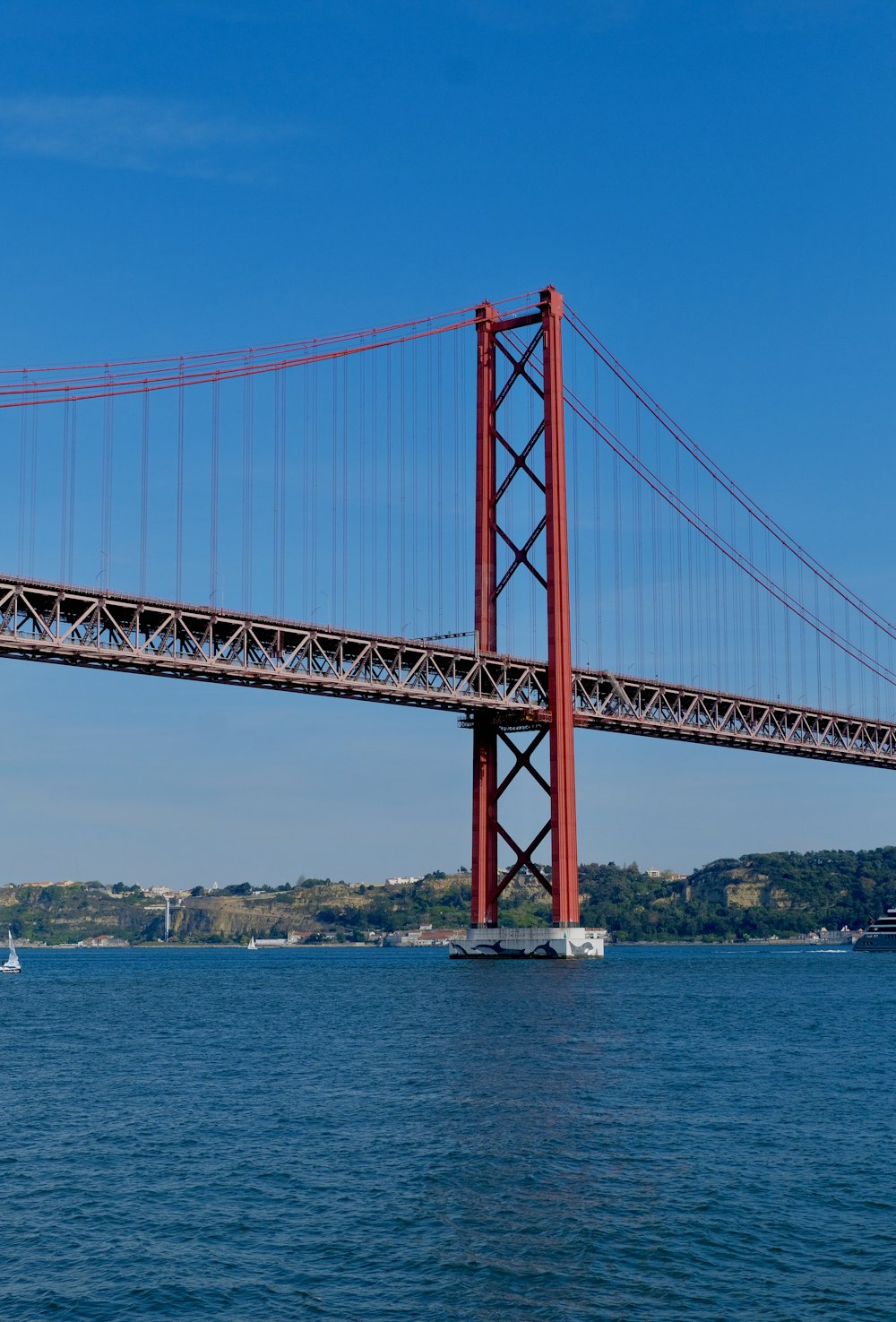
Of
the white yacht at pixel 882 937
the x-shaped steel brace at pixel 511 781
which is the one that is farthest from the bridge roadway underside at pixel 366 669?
the white yacht at pixel 882 937

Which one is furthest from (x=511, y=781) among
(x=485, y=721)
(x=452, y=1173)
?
(x=452, y=1173)

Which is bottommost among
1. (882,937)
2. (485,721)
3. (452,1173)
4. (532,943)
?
(452,1173)

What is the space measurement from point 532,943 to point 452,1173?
1961 inches

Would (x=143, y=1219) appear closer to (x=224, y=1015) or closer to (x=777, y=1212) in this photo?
(x=777, y=1212)

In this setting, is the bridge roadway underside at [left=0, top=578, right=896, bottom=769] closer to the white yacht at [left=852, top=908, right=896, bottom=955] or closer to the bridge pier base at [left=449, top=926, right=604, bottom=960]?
the bridge pier base at [left=449, top=926, right=604, bottom=960]

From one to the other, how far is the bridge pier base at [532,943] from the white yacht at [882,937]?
5349cm

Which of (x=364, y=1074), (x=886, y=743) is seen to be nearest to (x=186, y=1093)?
(x=364, y=1074)

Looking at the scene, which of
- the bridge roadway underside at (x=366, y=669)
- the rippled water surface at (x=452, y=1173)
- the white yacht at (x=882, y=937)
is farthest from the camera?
the white yacht at (x=882, y=937)

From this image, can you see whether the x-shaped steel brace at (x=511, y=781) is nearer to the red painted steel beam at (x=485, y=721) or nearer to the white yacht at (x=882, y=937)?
the red painted steel beam at (x=485, y=721)

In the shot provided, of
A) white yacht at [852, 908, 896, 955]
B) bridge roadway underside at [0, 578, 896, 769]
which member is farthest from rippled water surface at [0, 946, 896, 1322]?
white yacht at [852, 908, 896, 955]

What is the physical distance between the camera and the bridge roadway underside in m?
57.0

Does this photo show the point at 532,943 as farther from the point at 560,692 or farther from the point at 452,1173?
the point at 452,1173

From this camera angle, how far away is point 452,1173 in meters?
19.5

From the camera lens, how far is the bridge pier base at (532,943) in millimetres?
68062
